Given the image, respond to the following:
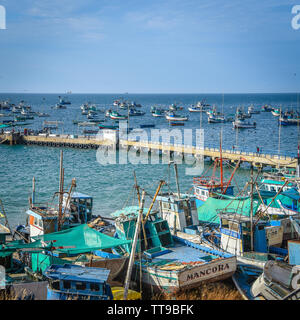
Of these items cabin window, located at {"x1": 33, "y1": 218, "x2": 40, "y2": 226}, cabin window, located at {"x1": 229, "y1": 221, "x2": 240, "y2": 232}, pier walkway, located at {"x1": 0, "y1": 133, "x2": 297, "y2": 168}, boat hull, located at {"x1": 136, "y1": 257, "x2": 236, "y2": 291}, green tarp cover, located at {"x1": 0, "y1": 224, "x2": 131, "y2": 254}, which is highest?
pier walkway, located at {"x1": 0, "y1": 133, "x2": 297, "y2": 168}

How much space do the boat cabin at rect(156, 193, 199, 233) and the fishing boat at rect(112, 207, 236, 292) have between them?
3826mm

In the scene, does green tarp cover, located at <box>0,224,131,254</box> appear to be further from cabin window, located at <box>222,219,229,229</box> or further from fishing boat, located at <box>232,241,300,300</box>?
cabin window, located at <box>222,219,229,229</box>

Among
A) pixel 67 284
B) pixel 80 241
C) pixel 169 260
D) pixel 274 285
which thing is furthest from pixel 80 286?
pixel 274 285

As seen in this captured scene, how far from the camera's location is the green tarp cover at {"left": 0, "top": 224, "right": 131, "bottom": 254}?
16.3 meters

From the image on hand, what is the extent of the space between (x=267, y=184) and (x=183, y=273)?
1861cm

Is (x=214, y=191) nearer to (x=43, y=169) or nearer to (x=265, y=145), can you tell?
(x=43, y=169)

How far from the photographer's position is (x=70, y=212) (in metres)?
23.8

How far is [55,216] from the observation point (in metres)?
20.8

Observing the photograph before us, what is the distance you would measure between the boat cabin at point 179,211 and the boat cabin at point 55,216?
Answer: 198 inches

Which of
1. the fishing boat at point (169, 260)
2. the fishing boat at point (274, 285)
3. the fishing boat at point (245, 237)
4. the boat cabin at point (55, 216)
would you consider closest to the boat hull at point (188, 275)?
the fishing boat at point (169, 260)

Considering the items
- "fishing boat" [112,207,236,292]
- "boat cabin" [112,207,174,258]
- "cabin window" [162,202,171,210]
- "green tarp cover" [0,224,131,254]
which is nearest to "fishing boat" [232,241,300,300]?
"fishing boat" [112,207,236,292]

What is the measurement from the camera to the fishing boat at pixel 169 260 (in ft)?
48.5

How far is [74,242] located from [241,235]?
7.77 m

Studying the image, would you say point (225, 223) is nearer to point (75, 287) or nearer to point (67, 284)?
point (75, 287)
